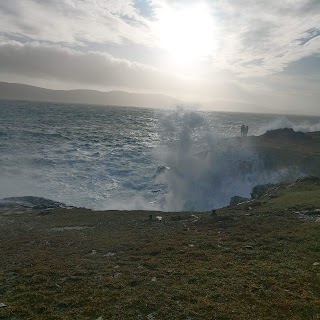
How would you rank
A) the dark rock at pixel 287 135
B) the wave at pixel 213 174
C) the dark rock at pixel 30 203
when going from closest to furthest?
the dark rock at pixel 30 203
the wave at pixel 213 174
the dark rock at pixel 287 135

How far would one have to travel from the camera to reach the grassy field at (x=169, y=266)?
11055 millimetres

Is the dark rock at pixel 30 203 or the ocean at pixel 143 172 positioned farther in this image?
the ocean at pixel 143 172

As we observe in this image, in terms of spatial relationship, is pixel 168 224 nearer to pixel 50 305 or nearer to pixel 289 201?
pixel 289 201

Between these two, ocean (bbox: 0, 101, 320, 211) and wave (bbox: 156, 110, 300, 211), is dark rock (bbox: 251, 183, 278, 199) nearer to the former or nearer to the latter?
wave (bbox: 156, 110, 300, 211)

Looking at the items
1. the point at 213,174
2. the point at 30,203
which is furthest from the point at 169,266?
the point at 213,174

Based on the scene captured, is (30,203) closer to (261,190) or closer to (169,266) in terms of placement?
(261,190)

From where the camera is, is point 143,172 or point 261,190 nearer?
point 261,190

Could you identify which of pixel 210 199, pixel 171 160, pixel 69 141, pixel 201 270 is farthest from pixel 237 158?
pixel 69 141

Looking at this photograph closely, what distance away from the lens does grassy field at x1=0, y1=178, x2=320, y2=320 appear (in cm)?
1105

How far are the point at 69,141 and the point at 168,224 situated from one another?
2606 inches

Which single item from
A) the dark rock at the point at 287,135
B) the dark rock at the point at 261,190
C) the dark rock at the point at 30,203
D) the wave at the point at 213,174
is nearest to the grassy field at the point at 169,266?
the dark rock at the point at 30,203

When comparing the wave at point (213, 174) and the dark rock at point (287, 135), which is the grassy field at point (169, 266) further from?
the dark rock at point (287, 135)

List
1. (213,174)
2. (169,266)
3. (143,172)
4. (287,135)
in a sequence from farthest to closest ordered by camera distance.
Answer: (287,135) → (143,172) → (213,174) → (169,266)

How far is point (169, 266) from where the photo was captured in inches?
578
